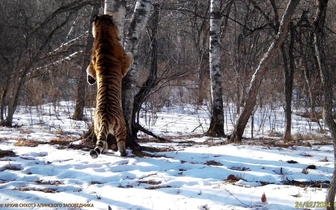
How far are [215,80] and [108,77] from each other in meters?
4.45

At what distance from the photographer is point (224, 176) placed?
4.47 metres

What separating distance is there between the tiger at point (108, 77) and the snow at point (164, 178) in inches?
14.9

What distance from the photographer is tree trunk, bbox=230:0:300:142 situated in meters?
6.58

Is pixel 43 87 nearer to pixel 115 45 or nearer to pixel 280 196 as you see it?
pixel 115 45

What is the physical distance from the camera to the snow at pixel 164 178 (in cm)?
351

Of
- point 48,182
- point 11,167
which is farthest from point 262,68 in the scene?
point 11,167

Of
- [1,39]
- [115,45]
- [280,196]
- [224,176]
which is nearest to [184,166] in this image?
[224,176]

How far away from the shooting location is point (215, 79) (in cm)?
959

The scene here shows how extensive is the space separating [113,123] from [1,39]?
14076 millimetres

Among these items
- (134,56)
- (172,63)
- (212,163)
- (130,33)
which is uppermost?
(172,63)

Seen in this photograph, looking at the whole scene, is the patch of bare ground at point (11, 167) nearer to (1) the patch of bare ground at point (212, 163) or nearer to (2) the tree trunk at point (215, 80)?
(1) the patch of bare ground at point (212, 163)

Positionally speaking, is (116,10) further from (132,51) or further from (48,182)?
(48,182)

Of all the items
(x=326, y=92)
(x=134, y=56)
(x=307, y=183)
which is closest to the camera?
(x=326, y=92)

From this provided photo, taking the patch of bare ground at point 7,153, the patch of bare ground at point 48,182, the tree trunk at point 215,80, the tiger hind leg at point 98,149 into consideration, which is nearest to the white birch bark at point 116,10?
the tiger hind leg at point 98,149
